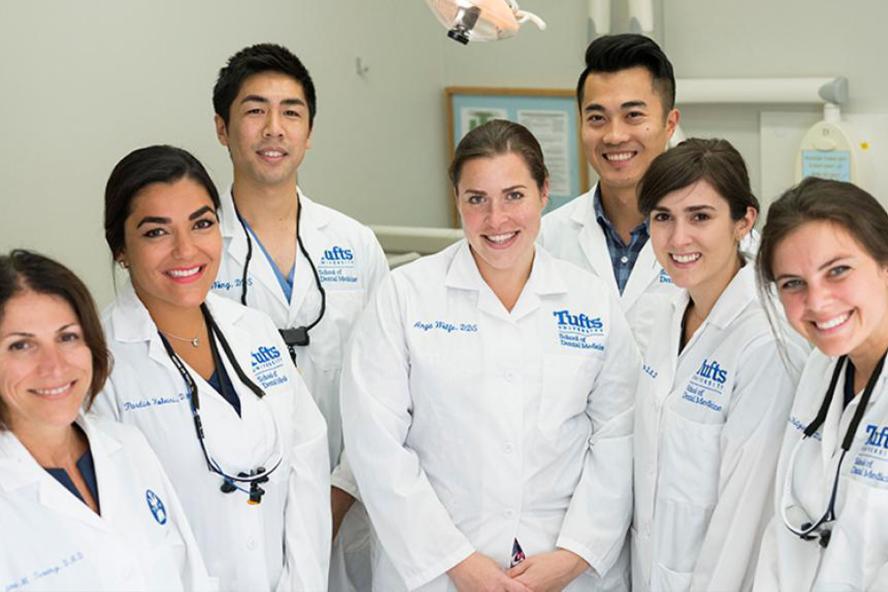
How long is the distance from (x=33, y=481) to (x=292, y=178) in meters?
1.03

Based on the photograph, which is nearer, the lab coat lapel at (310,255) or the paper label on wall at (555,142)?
the lab coat lapel at (310,255)

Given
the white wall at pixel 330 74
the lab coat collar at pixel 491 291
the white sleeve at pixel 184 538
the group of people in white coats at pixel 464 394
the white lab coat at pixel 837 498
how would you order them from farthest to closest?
the white wall at pixel 330 74 < the lab coat collar at pixel 491 291 < the white sleeve at pixel 184 538 < the group of people in white coats at pixel 464 394 < the white lab coat at pixel 837 498

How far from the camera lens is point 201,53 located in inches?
143

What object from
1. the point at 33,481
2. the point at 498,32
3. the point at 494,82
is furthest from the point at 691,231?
the point at 494,82

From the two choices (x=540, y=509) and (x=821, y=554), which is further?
(x=540, y=509)

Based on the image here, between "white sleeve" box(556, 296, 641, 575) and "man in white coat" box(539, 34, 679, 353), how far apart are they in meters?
0.32

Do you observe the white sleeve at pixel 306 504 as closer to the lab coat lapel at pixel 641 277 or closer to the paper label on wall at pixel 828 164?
the lab coat lapel at pixel 641 277

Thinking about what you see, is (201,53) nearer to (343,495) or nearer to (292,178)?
(292,178)

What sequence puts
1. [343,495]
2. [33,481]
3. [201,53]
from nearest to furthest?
1. [33,481]
2. [343,495]
3. [201,53]

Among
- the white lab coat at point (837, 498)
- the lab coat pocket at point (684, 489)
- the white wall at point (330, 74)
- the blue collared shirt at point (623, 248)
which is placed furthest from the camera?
the white wall at point (330, 74)

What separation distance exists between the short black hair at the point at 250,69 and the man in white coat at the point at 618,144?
2.31 feet

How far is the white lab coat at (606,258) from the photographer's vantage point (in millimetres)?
2740

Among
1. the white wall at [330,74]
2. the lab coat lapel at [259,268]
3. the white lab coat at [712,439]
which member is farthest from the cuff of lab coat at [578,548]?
the white wall at [330,74]

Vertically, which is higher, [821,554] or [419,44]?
[419,44]
